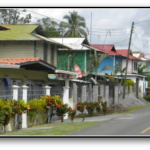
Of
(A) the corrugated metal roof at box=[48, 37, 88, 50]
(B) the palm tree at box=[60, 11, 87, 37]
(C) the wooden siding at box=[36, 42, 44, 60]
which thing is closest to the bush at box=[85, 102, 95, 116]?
(C) the wooden siding at box=[36, 42, 44, 60]

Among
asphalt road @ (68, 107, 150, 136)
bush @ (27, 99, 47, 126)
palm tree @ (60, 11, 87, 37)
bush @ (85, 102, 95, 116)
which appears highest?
palm tree @ (60, 11, 87, 37)

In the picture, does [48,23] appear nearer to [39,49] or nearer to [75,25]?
[75,25]

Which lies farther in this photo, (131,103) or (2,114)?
(131,103)

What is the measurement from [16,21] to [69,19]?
12.2m

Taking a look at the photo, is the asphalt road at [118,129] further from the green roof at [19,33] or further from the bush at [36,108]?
the green roof at [19,33]

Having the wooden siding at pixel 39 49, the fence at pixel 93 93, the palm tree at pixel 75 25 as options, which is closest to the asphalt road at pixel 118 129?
the fence at pixel 93 93

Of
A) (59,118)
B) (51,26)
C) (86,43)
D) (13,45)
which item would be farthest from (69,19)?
(59,118)

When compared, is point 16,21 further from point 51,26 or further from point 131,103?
point 131,103

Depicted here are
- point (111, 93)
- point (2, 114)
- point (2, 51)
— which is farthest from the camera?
point (111, 93)

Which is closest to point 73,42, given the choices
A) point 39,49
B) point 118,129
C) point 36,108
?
point 39,49

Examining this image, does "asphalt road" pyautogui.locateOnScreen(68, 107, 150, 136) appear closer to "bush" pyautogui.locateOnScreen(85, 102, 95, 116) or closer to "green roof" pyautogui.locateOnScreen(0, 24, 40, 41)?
"bush" pyautogui.locateOnScreen(85, 102, 95, 116)

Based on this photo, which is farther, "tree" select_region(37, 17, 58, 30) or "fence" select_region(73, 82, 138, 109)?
"tree" select_region(37, 17, 58, 30)

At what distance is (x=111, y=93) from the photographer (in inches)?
1266

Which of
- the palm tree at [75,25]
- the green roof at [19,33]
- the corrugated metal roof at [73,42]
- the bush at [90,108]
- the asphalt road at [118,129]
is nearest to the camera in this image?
the asphalt road at [118,129]
